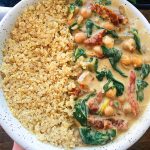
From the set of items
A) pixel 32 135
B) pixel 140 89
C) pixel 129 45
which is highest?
pixel 129 45

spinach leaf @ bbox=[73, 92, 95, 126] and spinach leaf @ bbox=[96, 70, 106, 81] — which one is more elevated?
spinach leaf @ bbox=[96, 70, 106, 81]

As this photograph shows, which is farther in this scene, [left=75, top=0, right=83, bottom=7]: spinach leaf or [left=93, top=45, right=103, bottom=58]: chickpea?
[left=75, top=0, right=83, bottom=7]: spinach leaf

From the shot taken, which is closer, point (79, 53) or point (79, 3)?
point (79, 53)

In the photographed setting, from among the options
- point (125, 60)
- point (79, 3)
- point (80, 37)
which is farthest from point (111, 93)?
point (79, 3)

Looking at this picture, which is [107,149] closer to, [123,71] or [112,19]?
[123,71]

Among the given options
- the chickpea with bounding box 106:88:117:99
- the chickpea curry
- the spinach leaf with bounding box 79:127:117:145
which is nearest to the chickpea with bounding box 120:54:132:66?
the chickpea curry

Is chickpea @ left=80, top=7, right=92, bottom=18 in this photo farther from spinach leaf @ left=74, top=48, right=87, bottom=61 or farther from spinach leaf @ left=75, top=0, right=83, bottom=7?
spinach leaf @ left=74, top=48, right=87, bottom=61

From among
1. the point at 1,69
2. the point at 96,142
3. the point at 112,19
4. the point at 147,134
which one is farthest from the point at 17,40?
the point at 147,134

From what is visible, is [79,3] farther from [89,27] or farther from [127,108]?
[127,108]
